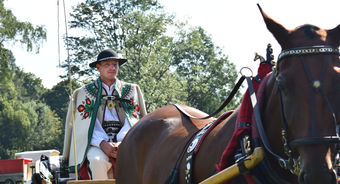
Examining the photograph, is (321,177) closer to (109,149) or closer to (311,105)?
(311,105)

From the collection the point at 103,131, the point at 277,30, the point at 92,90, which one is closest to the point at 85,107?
the point at 92,90

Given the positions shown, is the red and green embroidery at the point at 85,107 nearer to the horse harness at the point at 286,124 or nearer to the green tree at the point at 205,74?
the horse harness at the point at 286,124

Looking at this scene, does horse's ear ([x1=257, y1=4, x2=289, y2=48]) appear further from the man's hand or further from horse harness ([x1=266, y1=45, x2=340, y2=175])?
the man's hand

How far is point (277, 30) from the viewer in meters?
3.14

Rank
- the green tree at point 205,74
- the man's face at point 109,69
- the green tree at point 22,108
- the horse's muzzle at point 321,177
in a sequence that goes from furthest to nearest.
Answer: the green tree at point 205,74 → the green tree at point 22,108 → the man's face at point 109,69 → the horse's muzzle at point 321,177

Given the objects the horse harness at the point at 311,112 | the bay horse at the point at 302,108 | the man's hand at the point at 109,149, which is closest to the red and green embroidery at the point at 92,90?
the man's hand at the point at 109,149

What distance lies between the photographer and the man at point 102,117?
6.36 m

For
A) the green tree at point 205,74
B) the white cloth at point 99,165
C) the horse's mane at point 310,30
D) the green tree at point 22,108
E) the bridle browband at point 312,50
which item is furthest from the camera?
the green tree at point 205,74

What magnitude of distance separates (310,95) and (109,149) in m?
3.70

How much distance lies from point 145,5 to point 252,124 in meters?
29.8

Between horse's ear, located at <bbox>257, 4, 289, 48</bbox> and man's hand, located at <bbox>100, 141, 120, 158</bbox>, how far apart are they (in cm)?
346

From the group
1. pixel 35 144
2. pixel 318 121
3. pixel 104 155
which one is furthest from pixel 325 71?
pixel 35 144

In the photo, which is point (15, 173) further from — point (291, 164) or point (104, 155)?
point (291, 164)

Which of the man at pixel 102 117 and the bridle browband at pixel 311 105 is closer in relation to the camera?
the bridle browband at pixel 311 105
